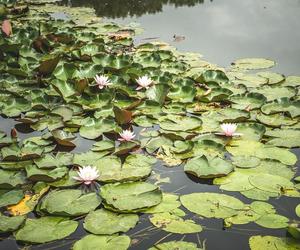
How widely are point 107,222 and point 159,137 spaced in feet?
3.46

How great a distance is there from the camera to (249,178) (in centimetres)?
250

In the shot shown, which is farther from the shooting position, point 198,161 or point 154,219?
point 198,161

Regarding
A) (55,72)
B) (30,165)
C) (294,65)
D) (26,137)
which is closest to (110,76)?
(55,72)

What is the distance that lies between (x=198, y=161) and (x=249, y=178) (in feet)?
1.20

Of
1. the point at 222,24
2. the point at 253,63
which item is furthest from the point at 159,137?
the point at 222,24

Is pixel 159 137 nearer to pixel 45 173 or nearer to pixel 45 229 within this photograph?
pixel 45 173

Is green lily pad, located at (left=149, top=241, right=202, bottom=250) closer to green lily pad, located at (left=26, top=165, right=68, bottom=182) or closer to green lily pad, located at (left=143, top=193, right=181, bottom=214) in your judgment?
green lily pad, located at (left=143, top=193, right=181, bottom=214)

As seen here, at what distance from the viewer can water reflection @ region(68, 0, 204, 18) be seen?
7438 mm

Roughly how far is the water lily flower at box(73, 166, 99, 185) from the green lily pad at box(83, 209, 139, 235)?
289 mm

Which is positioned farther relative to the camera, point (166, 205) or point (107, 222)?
point (166, 205)

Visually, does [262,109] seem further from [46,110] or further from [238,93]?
[46,110]

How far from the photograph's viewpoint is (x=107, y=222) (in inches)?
83.6

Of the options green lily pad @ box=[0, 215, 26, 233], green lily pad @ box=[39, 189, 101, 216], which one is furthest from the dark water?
green lily pad @ box=[0, 215, 26, 233]

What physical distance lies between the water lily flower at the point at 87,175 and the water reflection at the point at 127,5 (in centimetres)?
534
